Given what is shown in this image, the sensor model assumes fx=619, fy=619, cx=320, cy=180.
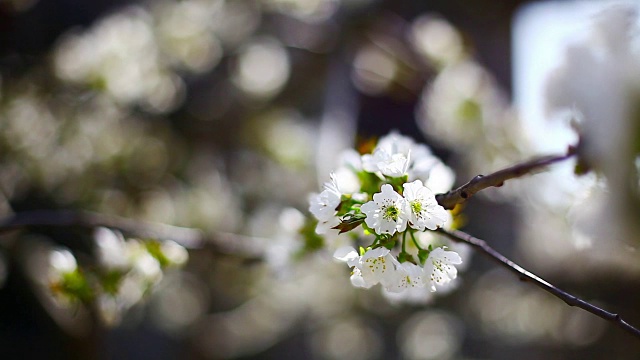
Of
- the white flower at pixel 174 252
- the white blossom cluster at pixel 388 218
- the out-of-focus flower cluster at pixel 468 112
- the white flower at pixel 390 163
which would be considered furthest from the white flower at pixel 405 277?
the out-of-focus flower cluster at pixel 468 112

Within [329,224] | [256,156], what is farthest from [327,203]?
[256,156]

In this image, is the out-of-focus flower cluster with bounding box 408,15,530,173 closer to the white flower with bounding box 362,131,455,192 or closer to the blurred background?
the blurred background

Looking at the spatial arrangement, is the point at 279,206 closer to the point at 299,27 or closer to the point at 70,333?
the point at 299,27

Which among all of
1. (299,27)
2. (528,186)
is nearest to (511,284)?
(528,186)

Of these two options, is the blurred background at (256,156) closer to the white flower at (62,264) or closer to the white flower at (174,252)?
the white flower at (174,252)

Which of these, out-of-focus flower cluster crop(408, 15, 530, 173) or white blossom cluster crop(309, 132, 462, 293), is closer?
white blossom cluster crop(309, 132, 462, 293)

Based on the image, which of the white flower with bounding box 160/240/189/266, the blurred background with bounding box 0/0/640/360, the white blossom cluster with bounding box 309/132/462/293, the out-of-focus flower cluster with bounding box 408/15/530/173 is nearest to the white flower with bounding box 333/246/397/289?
the white blossom cluster with bounding box 309/132/462/293

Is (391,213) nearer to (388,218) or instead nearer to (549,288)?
(388,218)
